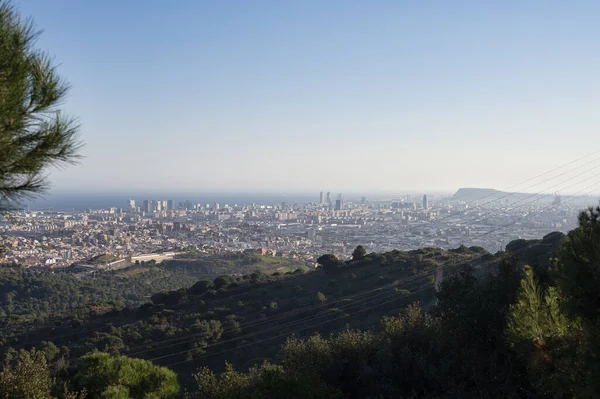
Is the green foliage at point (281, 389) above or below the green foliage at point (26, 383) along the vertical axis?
below

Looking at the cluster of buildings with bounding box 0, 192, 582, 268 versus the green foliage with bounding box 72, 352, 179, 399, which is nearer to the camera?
the green foliage with bounding box 72, 352, 179, 399

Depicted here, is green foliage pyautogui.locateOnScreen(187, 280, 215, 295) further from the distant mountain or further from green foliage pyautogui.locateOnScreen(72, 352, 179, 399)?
the distant mountain

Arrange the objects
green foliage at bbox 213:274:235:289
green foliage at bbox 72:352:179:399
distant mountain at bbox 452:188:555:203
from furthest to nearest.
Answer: distant mountain at bbox 452:188:555:203, green foliage at bbox 213:274:235:289, green foliage at bbox 72:352:179:399

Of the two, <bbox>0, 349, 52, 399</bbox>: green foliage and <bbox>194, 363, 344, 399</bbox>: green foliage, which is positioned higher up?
<bbox>0, 349, 52, 399</bbox>: green foliage

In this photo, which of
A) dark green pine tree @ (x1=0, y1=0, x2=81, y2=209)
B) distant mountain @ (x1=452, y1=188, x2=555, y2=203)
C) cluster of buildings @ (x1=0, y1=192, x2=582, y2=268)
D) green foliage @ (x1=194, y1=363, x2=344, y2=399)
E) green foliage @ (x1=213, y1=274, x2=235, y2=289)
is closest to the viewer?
dark green pine tree @ (x1=0, y1=0, x2=81, y2=209)

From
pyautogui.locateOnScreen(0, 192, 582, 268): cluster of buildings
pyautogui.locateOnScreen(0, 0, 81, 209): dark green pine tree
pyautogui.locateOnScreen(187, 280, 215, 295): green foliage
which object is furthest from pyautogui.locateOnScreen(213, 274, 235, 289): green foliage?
pyautogui.locateOnScreen(0, 0, 81, 209): dark green pine tree

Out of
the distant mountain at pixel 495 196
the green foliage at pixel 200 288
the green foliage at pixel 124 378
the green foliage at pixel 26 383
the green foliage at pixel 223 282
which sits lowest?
the green foliage at pixel 200 288

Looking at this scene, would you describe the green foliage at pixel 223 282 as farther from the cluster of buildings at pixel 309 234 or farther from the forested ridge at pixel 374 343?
the cluster of buildings at pixel 309 234

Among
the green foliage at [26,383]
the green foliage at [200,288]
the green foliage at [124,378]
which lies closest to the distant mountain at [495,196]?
the green foliage at [200,288]

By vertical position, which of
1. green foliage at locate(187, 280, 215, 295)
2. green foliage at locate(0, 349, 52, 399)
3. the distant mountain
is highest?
the distant mountain
